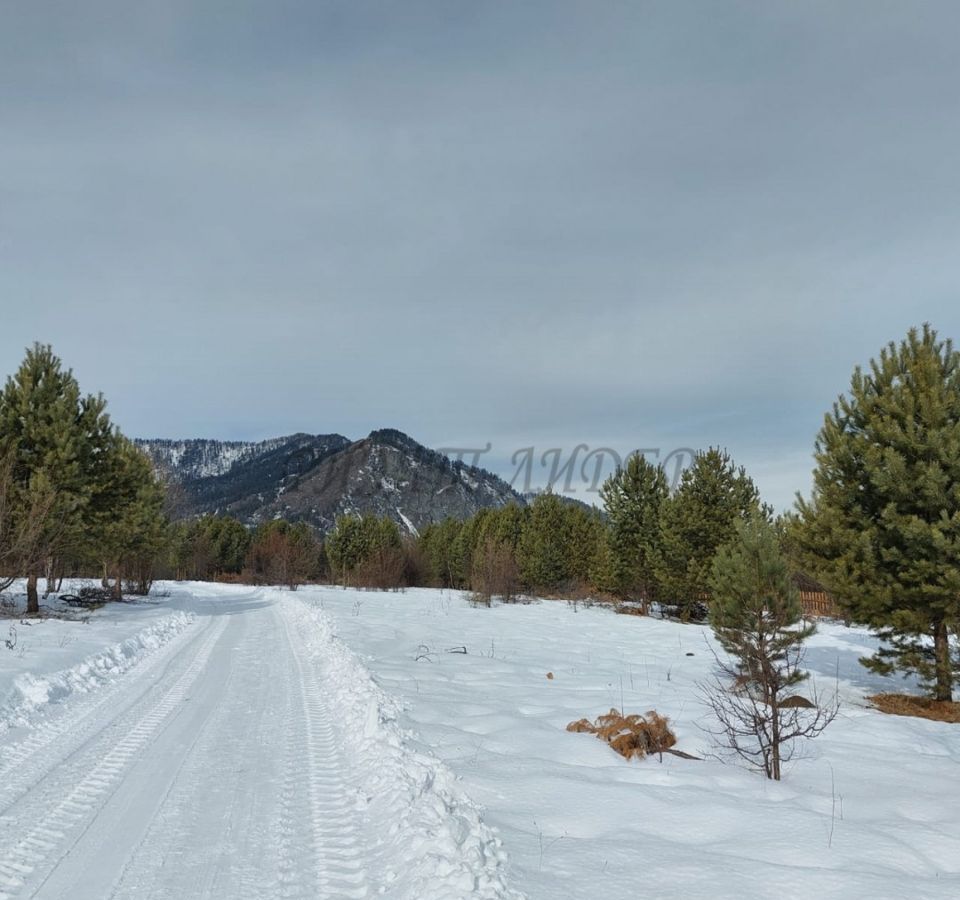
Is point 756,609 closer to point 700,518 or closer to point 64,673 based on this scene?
point 64,673

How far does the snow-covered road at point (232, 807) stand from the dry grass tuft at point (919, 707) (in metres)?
9.62

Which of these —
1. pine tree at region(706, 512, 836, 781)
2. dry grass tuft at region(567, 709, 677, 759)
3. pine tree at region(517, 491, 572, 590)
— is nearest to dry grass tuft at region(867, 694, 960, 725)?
pine tree at region(706, 512, 836, 781)

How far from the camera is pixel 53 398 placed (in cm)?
2152

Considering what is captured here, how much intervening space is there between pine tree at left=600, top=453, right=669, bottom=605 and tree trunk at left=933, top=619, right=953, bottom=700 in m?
18.8

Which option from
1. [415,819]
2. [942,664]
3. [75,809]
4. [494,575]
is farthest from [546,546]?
[75,809]

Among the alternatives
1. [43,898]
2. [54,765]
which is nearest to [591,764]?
[43,898]

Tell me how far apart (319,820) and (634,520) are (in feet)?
94.4

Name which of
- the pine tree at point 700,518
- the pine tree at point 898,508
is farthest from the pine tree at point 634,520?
the pine tree at point 898,508

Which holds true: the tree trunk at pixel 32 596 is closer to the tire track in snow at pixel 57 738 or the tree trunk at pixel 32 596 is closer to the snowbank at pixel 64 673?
the snowbank at pixel 64 673

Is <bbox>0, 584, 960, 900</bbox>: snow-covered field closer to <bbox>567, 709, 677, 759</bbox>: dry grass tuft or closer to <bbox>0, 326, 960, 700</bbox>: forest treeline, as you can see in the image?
<bbox>567, 709, 677, 759</bbox>: dry grass tuft

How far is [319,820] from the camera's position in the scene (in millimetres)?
4824

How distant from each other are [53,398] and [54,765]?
19605mm

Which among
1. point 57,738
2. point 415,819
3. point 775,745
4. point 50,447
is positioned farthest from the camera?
point 50,447

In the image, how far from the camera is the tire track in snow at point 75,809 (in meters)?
3.93
